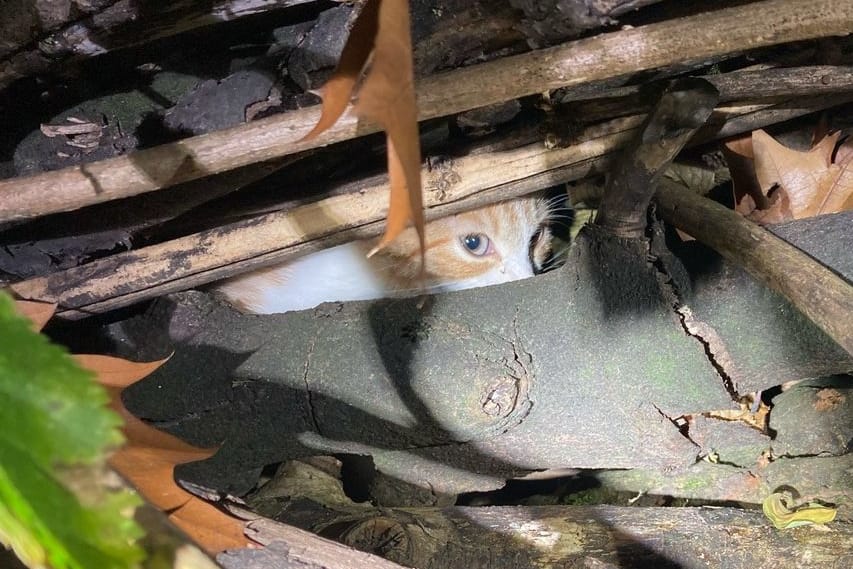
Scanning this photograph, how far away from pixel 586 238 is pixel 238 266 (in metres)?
0.56

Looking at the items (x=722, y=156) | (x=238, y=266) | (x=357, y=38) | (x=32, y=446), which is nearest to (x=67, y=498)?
(x=32, y=446)

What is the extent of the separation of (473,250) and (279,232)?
85 centimetres

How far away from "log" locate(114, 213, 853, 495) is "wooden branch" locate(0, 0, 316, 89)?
451 mm

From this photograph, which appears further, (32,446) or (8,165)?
(8,165)

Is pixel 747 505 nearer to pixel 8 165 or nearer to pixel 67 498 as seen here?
pixel 67 498

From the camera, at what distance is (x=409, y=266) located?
174 centimetres

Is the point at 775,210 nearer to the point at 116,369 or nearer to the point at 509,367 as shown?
the point at 509,367

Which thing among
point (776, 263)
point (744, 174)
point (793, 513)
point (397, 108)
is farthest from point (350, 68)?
point (793, 513)

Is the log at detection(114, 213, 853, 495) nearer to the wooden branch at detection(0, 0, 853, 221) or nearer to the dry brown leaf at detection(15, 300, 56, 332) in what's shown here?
the dry brown leaf at detection(15, 300, 56, 332)

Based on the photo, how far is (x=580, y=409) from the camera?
1055 mm

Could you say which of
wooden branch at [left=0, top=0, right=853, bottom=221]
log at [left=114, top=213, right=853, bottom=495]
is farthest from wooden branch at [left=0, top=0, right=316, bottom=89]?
log at [left=114, top=213, right=853, bottom=495]

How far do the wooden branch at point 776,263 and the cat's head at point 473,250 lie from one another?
72 cm

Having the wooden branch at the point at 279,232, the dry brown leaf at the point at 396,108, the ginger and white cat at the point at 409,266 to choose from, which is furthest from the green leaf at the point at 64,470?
the ginger and white cat at the point at 409,266

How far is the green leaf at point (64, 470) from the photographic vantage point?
0.37 m
